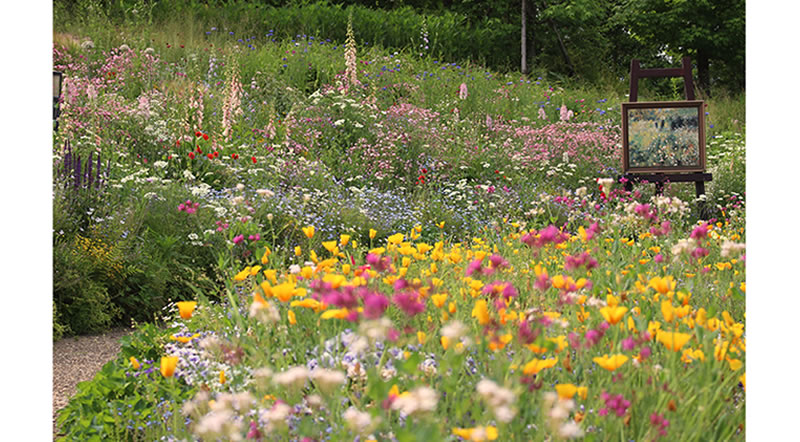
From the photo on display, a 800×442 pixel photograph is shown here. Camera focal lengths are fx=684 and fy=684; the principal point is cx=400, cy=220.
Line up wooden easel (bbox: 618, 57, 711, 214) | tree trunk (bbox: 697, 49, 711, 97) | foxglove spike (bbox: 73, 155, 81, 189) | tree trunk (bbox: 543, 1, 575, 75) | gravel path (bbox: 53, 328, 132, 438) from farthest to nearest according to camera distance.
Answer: tree trunk (bbox: 543, 1, 575, 75) < tree trunk (bbox: 697, 49, 711, 97) < wooden easel (bbox: 618, 57, 711, 214) < foxglove spike (bbox: 73, 155, 81, 189) < gravel path (bbox: 53, 328, 132, 438)

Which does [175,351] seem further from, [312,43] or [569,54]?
[569,54]

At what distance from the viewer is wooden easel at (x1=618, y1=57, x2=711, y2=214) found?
7414mm

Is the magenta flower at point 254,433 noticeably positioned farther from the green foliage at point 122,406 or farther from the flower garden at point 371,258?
the green foliage at point 122,406

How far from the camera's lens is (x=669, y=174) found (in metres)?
7.61

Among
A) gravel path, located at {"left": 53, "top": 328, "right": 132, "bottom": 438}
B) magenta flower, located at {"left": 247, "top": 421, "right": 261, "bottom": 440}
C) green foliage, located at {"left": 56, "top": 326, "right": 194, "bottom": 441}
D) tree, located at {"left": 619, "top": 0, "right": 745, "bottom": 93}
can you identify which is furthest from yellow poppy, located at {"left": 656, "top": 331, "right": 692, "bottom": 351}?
tree, located at {"left": 619, "top": 0, "right": 745, "bottom": 93}

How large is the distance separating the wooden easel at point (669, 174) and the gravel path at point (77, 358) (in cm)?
536

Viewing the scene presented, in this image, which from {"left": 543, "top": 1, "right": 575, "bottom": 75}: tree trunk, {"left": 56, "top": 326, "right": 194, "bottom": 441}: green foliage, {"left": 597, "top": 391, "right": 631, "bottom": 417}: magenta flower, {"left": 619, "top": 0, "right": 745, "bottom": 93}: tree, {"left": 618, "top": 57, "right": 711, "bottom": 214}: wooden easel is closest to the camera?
{"left": 597, "top": 391, "right": 631, "bottom": 417}: magenta flower

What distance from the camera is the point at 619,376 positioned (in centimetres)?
181

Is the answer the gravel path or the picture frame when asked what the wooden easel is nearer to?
the picture frame

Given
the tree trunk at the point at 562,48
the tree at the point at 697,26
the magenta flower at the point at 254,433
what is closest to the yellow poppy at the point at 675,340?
the magenta flower at the point at 254,433

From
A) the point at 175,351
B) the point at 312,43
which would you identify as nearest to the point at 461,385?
the point at 175,351

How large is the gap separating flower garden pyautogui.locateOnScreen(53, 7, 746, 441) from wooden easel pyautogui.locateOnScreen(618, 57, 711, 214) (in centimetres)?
30

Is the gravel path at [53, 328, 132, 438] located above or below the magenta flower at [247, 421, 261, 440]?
below

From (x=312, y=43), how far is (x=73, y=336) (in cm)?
888
